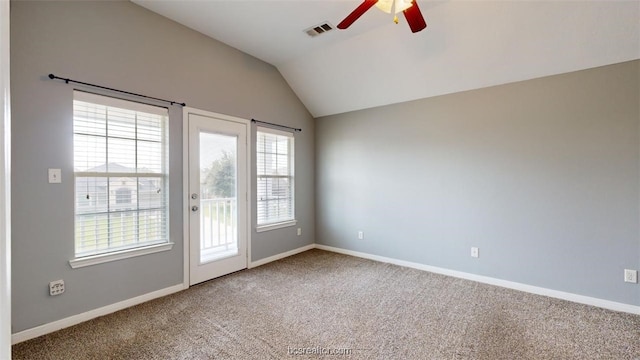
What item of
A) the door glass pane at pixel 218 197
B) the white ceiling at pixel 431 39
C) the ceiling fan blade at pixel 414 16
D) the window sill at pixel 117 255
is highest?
the white ceiling at pixel 431 39

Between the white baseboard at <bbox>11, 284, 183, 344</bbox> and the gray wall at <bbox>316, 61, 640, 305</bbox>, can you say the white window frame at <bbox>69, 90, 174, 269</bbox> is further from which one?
the gray wall at <bbox>316, 61, 640, 305</bbox>

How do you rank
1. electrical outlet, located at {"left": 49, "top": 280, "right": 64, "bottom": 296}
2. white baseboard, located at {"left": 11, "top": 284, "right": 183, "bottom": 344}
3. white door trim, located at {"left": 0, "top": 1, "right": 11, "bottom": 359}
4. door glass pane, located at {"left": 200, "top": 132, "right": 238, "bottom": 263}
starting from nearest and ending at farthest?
1. white door trim, located at {"left": 0, "top": 1, "right": 11, "bottom": 359}
2. white baseboard, located at {"left": 11, "top": 284, "right": 183, "bottom": 344}
3. electrical outlet, located at {"left": 49, "top": 280, "right": 64, "bottom": 296}
4. door glass pane, located at {"left": 200, "top": 132, "right": 238, "bottom": 263}

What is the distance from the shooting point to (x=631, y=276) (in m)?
2.74

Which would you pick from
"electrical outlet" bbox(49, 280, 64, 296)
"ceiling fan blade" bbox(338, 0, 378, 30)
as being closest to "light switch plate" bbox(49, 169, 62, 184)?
"electrical outlet" bbox(49, 280, 64, 296)

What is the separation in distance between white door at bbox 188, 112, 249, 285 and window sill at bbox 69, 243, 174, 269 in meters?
0.35

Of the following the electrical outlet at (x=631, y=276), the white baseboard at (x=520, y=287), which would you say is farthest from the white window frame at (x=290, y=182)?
the electrical outlet at (x=631, y=276)

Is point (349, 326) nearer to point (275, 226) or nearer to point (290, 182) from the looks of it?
point (275, 226)

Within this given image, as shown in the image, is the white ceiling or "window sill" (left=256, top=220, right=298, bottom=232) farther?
"window sill" (left=256, top=220, right=298, bottom=232)

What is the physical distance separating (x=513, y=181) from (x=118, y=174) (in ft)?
13.9

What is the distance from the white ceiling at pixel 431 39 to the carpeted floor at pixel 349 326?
8.20 feet

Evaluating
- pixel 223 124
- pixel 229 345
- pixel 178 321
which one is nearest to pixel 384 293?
pixel 229 345

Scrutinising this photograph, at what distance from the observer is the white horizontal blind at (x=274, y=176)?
13.9 ft

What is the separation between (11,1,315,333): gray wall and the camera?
226 cm

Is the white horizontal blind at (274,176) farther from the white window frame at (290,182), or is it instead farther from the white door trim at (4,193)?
the white door trim at (4,193)
